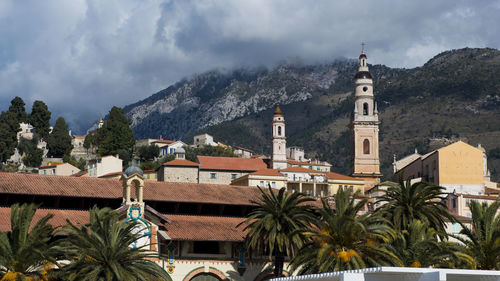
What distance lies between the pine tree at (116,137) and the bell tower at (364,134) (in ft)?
169

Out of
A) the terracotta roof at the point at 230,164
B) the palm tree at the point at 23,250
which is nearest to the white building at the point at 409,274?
the palm tree at the point at 23,250

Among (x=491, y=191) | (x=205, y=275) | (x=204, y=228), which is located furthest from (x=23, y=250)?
(x=491, y=191)

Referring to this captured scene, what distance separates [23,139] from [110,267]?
132452mm

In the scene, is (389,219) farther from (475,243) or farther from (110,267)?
(110,267)

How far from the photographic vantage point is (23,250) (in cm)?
5241

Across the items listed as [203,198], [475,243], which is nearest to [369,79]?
[203,198]

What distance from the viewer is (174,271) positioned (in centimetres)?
6631

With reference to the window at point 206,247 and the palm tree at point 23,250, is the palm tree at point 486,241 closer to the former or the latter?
the window at point 206,247

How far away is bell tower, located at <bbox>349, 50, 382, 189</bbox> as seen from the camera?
132750 millimetres

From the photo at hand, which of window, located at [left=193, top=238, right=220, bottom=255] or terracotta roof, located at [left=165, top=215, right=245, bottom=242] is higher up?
terracotta roof, located at [left=165, top=215, right=245, bottom=242]

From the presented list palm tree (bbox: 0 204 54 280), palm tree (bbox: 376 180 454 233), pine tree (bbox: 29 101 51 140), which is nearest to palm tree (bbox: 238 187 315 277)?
palm tree (bbox: 376 180 454 233)

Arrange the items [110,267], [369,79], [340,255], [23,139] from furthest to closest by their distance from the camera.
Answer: [23,139] → [369,79] → [340,255] → [110,267]

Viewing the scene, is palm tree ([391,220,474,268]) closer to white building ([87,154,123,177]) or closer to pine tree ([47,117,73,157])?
white building ([87,154,123,177])

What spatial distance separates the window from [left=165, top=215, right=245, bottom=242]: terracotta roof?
102 centimetres
